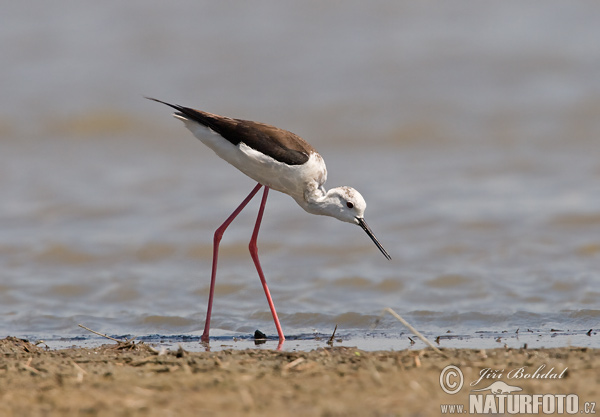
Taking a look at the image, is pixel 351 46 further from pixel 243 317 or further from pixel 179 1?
pixel 243 317

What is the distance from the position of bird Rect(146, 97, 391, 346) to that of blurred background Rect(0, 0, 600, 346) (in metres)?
1.07

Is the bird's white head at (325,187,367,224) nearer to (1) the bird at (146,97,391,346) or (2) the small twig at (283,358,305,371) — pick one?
(1) the bird at (146,97,391,346)

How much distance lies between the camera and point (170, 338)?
269 inches

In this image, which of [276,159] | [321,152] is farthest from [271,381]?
[321,152]

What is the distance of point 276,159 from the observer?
6613mm

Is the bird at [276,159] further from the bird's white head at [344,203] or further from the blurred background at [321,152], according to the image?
the blurred background at [321,152]

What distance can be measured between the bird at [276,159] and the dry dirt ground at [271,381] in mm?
1609

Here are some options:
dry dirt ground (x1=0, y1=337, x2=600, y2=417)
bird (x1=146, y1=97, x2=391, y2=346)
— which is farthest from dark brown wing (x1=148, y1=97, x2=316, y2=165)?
dry dirt ground (x1=0, y1=337, x2=600, y2=417)

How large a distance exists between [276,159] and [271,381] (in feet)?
8.37

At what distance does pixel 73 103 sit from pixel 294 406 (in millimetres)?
13741

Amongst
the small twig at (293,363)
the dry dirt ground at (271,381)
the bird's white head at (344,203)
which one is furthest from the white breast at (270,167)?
the small twig at (293,363)

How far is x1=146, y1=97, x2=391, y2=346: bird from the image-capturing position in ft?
21.7

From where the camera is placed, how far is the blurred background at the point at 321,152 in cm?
809

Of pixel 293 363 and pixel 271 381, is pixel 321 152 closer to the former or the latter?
pixel 293 363
